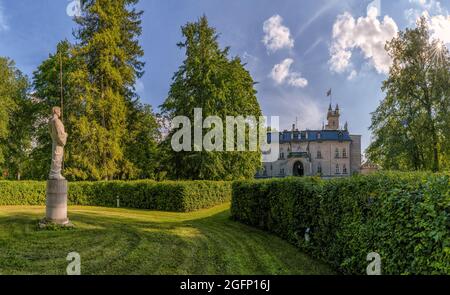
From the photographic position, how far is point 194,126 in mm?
28469

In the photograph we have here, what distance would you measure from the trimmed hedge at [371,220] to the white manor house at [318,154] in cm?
5570

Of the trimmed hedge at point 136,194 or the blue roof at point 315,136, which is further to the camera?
the blue roof at point 315,136

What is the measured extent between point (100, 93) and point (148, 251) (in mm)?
24728

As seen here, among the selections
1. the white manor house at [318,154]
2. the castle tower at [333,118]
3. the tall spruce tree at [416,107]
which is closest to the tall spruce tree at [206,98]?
the tall spruce tree at [416,107]

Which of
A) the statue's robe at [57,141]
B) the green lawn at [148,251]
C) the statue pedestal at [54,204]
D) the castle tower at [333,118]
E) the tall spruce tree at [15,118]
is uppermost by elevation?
the castle tower at [333,118]

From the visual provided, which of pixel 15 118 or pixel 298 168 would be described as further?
pixel 298 168

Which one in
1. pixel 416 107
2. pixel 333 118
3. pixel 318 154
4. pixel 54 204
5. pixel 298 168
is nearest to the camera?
pixel 54 204

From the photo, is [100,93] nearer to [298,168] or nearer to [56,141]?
[56,141]

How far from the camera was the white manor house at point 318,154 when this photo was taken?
6606 cm

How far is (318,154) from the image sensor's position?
67.2 metres

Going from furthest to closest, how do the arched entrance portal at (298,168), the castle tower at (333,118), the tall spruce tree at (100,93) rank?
1. the castle tower at (333,118)
2. the arched entrance portal at (298,168)
3. the tall spruce tree at (100,93)

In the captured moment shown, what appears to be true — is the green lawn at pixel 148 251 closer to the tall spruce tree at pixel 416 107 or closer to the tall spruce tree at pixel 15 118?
the tall spruce tree at pixel 416 107

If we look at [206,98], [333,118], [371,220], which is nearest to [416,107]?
[206,98]
